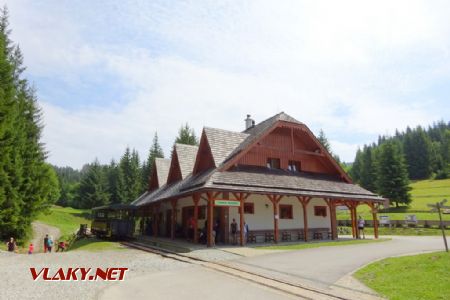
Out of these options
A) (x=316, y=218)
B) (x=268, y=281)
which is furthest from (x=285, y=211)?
(x=268, y=281)

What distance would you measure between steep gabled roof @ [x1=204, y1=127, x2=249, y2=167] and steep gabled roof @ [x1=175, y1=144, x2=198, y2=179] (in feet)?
18.1

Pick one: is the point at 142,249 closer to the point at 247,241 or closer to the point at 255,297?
the point at 247,241

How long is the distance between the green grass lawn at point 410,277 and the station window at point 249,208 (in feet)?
33.0

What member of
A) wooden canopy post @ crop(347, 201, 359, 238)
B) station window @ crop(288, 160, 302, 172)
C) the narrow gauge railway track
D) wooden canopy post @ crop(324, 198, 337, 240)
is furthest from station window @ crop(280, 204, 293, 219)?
the narrow gauge railway track

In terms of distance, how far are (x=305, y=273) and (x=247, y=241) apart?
10.0 m

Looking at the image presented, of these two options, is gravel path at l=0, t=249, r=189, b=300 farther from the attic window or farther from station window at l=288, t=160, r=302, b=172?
station window at l=288, t=160, r=302, b=172

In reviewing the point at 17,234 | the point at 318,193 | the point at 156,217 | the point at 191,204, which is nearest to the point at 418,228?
the point at 318,193

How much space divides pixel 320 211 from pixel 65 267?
17.9 m

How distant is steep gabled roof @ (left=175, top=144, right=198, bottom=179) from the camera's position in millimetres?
28984

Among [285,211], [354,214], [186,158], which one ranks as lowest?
[354,214]

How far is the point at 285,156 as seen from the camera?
24891mm

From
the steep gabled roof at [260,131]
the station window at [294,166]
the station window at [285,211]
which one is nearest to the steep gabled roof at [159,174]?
the steep gabled roof at [260,131]

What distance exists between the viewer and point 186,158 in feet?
99.6

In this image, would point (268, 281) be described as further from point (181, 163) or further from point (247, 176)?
point (181, 163)
